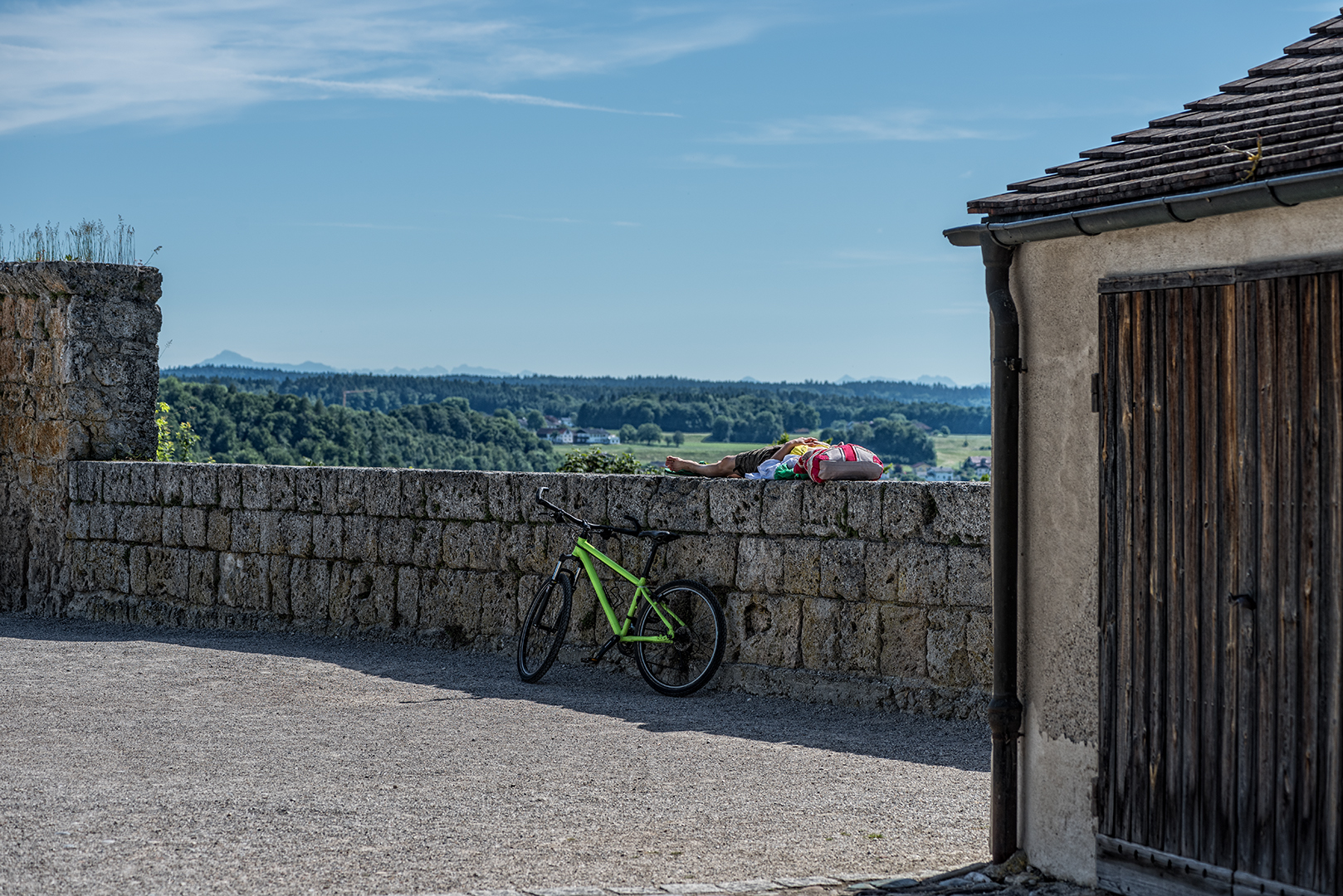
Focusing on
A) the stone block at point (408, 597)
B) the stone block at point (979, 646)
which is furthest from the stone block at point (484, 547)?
the stone block at point (979, 646)

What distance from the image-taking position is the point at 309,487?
10.0m

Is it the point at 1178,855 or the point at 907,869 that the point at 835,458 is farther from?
the point at 1178,855

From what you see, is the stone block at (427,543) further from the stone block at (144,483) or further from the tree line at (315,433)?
the tree line at (315,433)

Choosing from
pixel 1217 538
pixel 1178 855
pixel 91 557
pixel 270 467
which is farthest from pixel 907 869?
pixel 91 557

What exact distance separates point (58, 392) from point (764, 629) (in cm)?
662

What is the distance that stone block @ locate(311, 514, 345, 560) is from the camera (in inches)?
389

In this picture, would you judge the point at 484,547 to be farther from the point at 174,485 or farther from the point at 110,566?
the point at 110,566

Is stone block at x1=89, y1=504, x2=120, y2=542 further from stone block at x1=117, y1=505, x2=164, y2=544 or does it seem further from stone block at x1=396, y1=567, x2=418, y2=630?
stone block at x1=396, y1=567, x2=418, y2=630

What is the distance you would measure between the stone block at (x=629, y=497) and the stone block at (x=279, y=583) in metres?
2.88

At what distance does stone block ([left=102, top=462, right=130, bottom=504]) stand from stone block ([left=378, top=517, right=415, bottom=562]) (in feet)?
8.60

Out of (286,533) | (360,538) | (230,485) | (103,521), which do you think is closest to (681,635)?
(360,538)

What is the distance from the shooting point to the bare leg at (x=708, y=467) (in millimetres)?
8531

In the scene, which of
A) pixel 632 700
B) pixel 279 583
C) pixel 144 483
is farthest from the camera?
pixel 144 483

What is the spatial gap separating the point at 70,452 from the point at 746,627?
6324 millimetres
